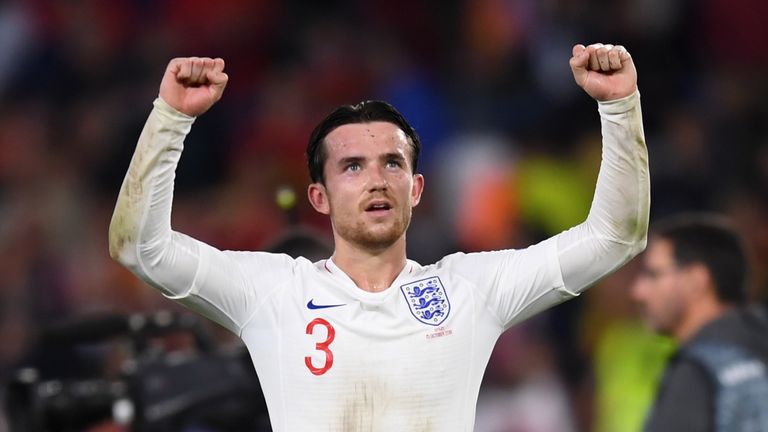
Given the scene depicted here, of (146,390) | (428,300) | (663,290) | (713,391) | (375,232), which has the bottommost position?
(713,391)

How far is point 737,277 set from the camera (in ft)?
16.7

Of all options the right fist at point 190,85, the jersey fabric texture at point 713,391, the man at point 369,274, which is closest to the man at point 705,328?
the jersey fabric texture at point 713,391

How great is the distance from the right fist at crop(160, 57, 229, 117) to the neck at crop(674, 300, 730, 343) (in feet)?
7.75

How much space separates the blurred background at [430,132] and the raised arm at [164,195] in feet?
12.4

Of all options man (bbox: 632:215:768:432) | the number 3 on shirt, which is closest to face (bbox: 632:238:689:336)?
man (bbox: 632:215:768:432)

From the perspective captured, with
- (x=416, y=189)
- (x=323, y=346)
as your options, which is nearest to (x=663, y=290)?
(x=416, y=189)

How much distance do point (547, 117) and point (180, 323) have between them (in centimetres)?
405

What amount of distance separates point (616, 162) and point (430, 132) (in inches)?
187

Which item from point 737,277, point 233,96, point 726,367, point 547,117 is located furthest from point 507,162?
point 726,367

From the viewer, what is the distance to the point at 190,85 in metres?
3.33

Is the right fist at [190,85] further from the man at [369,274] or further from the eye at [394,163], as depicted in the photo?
the eye at [394,163]

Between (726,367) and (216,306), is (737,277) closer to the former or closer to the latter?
(726,367)

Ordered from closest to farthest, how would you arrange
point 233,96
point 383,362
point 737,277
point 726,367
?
1. point 383,362
2. point 726,367
3. point 737,277
4. point 233,96

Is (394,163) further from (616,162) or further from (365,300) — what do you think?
(616,162)
